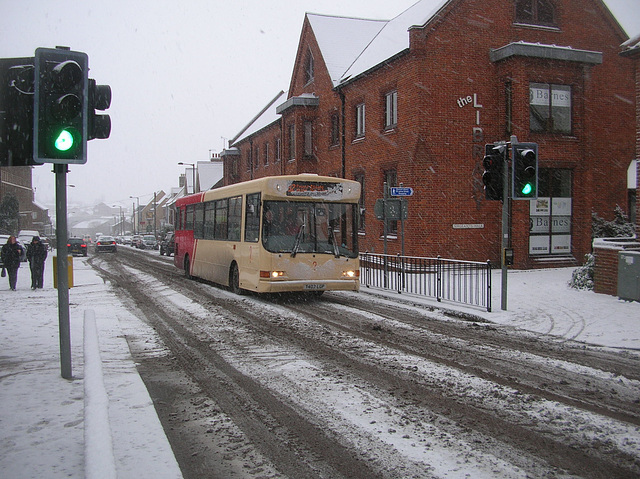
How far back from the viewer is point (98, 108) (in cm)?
626

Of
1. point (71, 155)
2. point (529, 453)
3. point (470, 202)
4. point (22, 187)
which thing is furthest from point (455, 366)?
point (22, 187)

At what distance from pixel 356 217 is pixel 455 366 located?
23.6 ft

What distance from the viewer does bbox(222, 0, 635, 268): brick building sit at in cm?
2056

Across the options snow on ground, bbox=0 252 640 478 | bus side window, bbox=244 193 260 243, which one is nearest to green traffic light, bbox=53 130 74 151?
snow on ground, bbox=0 252 640 478

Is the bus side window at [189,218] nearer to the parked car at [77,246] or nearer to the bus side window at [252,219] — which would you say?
the bus side window at [252,219]

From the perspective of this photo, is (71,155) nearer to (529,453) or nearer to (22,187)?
(529,453)

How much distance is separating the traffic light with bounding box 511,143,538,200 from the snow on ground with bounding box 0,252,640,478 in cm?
255

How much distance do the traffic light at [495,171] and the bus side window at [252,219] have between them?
5302 millimetres

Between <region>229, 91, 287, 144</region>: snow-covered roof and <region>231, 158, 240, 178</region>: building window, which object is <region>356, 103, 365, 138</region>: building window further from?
<region>231, 158, 240, 178</region>: building window

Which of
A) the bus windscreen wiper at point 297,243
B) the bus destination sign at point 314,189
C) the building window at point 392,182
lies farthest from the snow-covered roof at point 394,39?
the bus windscreen wiper at point 297,243

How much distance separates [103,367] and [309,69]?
27624 mm

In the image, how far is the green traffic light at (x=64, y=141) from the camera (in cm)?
577

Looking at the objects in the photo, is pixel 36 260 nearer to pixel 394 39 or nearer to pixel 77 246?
pixel 394 39

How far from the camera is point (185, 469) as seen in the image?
418 centimetres
